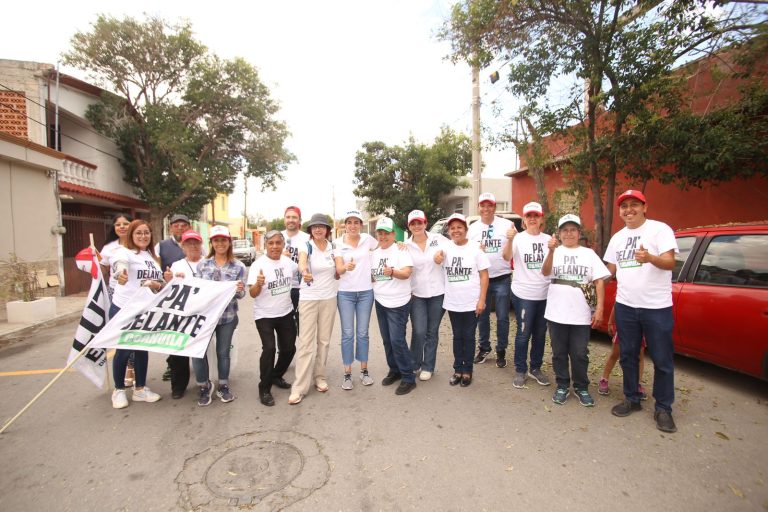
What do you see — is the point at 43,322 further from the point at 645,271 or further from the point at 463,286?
the point at 645,271

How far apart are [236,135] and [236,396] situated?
16.7 meters

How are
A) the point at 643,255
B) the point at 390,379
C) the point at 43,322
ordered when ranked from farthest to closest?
the point at 43,322 < the point at 390,379 < the point at 643,255

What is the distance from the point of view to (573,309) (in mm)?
3686

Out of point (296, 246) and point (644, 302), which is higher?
point (296, 246)

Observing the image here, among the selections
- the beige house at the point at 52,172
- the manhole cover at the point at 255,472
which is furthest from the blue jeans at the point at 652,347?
the beige house at the point at 52,172

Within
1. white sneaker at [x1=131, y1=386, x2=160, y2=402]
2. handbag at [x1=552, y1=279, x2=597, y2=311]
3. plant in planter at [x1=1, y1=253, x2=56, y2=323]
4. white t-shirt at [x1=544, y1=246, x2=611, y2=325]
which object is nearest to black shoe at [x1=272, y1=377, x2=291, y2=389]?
white sneaker at [x1=131, y1=386, x2=160, y2=402]

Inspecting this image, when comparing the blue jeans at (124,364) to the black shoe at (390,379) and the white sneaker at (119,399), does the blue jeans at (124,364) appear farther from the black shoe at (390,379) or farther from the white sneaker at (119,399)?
the black shoe at (390,379)

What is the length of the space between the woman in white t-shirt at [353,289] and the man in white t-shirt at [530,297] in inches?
65.6

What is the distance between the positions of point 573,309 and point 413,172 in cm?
1946

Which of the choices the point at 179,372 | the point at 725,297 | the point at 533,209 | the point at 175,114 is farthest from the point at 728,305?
the point at 175,114

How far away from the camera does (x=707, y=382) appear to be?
4199mm

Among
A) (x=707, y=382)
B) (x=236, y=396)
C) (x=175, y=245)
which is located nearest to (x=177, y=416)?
(x=236, y=396)

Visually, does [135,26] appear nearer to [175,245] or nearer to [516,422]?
[175,245]

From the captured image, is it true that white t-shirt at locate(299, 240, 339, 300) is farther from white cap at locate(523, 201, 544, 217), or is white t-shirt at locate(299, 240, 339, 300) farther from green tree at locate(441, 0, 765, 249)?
green tree at locate(441, 0, 765, 249)
